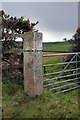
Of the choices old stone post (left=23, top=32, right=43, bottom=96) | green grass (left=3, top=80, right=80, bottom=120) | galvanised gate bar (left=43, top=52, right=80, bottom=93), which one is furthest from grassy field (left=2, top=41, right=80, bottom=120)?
galvanised gate bar (left=43, top=52, right=80, bottom=93)

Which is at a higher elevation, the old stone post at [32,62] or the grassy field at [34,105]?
the old stone post at [32,62]

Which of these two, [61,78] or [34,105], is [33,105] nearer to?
[34,105]

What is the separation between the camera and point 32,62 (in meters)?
7.94

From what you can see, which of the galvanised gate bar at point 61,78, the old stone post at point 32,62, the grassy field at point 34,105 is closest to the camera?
the grassy field at point 34,105

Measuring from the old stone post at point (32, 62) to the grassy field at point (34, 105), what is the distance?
0.20 metres

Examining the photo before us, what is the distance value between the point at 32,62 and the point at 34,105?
1.06m

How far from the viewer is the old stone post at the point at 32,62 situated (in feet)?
26.0

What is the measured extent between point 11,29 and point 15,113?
3795 millimetres

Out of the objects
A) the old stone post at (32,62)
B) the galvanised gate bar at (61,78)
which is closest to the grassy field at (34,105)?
the old stone post at (32,62)

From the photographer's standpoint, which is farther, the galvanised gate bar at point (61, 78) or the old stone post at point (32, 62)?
the galvanised gate bar at point (61, 78)

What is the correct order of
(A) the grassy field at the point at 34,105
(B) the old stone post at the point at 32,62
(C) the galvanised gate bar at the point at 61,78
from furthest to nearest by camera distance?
(C) the galvanised gate bar at the point at 61,78 → (B) the old stone post at the point at 32,62 → (A) the grassy field at the point at 34,105

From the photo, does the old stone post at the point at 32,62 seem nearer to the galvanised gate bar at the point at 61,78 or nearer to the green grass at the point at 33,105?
the green grass at the point at 33,105

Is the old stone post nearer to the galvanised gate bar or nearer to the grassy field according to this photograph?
the grassy field

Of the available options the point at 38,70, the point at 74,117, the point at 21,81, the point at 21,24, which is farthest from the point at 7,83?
the point at 21,24
